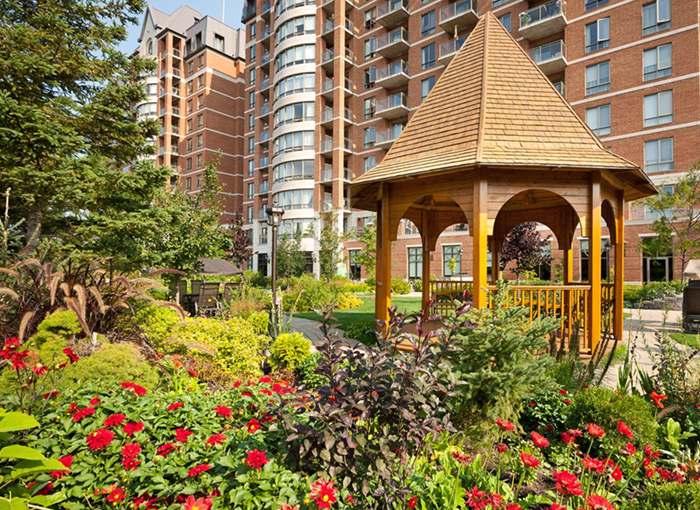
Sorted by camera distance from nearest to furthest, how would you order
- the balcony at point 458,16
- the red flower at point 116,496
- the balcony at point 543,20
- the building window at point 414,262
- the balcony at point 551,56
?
the red flower at point 116,496 < the balcony at point 543,20 < the balcony at point 551,56 < the balcony at point 458,16 < the building window at point 414,262

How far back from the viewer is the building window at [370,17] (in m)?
37.7

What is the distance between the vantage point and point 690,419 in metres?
3.25

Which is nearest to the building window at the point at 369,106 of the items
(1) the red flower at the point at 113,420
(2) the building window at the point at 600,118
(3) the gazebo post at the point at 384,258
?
(2) the building window at the point at 600,118

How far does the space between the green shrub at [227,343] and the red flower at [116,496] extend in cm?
293

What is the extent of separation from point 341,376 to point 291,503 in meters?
0.67

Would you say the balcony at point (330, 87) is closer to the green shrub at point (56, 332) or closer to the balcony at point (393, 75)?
the balcony at point (393, 75)

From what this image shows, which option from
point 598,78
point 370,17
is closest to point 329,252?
point 598,78

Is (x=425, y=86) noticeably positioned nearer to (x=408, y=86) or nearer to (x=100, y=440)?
(x=408, y=86)

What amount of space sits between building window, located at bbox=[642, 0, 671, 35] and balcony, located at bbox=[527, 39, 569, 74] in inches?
178

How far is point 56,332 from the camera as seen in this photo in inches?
159

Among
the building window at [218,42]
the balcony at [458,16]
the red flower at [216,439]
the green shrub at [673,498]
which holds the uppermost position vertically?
the building window at [218,42]

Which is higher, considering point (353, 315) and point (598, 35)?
point (598, 35)

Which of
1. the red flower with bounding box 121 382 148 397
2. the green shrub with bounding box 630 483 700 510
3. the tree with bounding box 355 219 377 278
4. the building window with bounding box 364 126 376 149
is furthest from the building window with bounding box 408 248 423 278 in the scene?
the green shrub with bounding box 630 483 700 510

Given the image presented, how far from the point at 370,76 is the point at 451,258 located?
20.1m
